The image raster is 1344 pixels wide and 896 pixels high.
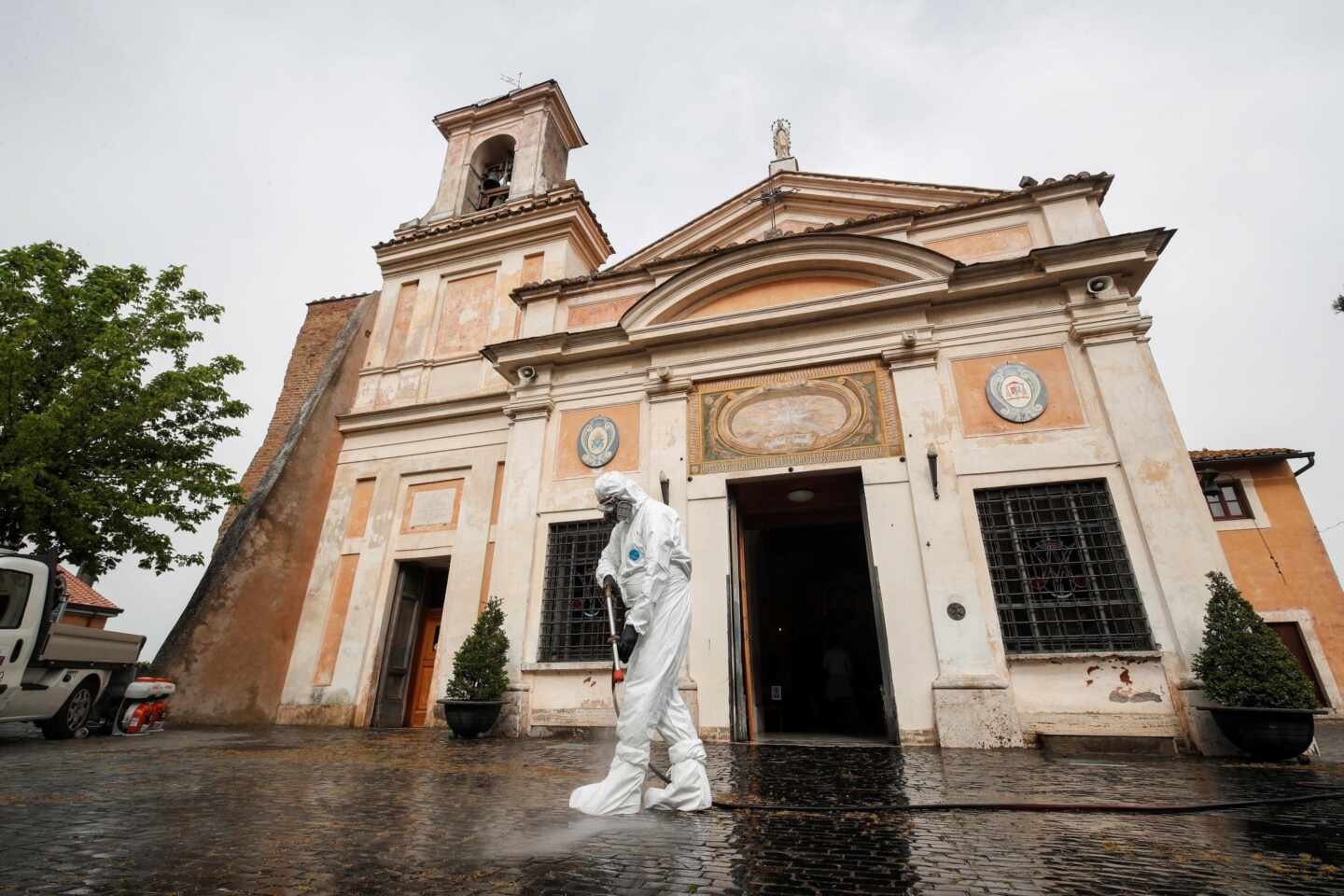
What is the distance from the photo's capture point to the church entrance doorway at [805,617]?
8.88 m

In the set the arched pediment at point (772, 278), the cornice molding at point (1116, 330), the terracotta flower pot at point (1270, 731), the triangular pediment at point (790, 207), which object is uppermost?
the triangular pediment at point (790, 207)

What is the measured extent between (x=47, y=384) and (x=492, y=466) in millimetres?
6967

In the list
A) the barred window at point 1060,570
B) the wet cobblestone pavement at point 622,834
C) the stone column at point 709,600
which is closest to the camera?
the wet cobblestone pavement at point 622,834

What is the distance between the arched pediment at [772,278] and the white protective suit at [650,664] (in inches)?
248

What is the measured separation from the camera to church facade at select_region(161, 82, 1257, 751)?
741 cm

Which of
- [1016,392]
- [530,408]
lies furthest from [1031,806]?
[530,408]

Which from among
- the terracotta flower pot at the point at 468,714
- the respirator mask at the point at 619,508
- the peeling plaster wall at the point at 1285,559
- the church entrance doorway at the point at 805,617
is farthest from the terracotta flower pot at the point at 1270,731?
the peeling plaster wall at the point at 1285,559

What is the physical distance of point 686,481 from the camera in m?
9.33

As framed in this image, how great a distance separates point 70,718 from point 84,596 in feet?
67.3

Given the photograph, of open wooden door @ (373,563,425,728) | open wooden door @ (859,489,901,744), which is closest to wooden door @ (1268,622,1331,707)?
open wooden door @ (859,489,901,744)

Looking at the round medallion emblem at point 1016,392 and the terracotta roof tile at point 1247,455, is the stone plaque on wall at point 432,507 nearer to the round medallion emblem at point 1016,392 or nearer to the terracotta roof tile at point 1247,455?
the round medallion emblem at point 1016,392

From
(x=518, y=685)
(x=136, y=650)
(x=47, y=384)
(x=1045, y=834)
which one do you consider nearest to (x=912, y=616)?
(x=1045, y=834)

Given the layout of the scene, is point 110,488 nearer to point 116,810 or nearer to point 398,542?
point 398,542

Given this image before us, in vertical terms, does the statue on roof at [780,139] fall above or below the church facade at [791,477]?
above
